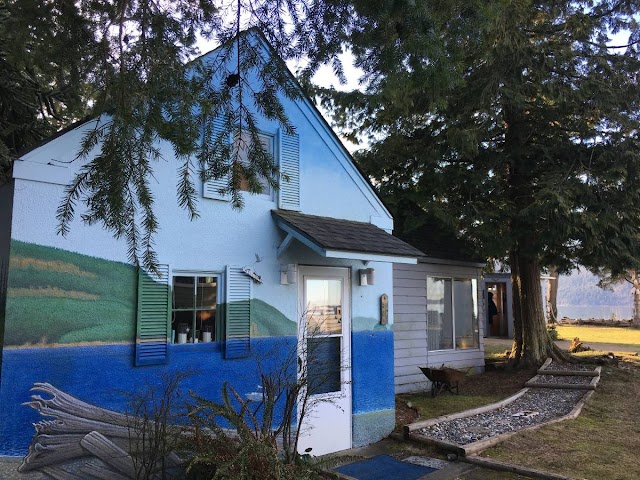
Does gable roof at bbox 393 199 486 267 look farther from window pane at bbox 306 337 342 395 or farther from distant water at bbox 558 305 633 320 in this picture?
distant water at bbox 558 305 633 320

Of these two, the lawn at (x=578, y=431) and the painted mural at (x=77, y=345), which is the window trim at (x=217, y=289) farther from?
the lawn at (x=578, y=431)

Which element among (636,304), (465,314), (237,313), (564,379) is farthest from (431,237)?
(636,304)

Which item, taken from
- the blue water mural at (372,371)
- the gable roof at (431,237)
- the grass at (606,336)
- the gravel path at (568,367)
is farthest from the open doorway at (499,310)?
the blue water mural at (372,371)

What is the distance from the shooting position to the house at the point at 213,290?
4789 mm

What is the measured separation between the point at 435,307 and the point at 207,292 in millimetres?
7466

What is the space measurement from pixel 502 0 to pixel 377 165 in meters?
7.44

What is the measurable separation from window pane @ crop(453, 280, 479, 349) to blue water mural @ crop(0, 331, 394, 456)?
6.05 meters

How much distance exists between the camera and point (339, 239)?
6.56 m

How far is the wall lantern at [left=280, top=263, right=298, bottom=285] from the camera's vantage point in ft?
22.3

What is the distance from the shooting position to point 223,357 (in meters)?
6.09

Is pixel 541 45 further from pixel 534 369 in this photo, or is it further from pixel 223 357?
pixel 223 357

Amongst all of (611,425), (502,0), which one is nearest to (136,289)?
(502,0)

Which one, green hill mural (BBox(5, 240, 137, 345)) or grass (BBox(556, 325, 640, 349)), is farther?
grass (BBox(556, 325, 640, 349))

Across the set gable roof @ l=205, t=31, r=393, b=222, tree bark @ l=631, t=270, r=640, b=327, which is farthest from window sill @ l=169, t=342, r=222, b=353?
tree bark @ l=631, t=270, r=640, b=327
